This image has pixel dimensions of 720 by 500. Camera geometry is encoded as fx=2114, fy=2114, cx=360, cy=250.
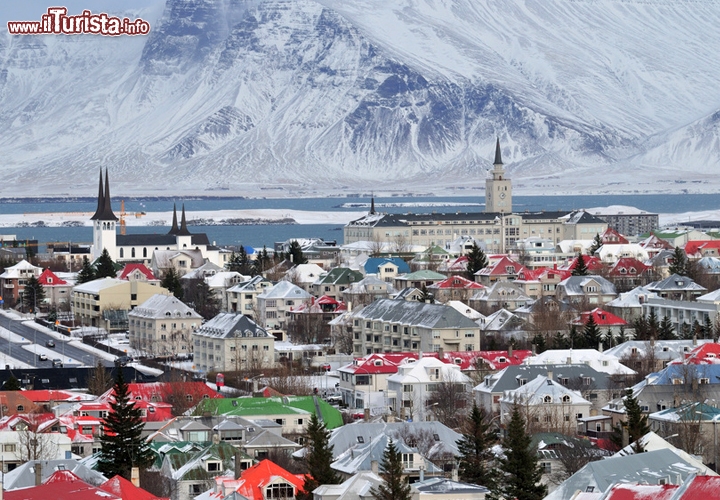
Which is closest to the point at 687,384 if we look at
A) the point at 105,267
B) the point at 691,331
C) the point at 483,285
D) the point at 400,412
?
the point at 400,412

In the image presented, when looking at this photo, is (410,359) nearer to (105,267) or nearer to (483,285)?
(483,285)

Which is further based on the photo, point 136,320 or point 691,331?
point 136,320

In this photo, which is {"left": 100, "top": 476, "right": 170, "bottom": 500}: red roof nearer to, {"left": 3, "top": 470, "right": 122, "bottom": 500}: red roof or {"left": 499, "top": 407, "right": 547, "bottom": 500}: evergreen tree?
{"left": 3, "top": 470, "right": 122, "bottom": 500}: red roof

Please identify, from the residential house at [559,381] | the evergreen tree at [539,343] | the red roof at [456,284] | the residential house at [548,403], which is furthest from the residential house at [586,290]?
the residential house at [548,403]

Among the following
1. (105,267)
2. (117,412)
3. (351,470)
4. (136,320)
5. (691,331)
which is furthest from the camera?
(105,267)

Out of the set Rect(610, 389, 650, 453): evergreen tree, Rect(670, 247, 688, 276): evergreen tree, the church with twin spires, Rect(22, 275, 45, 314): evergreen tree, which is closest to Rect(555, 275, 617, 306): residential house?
Rect(670, 247, 688, 276): evergreen tree

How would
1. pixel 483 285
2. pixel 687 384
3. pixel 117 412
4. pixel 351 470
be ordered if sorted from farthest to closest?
pixel 483 285, pixel 687 384, pixel 117 412, pixel 351 470

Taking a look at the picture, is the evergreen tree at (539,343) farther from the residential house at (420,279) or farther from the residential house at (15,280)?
the residential house at (15,280)
